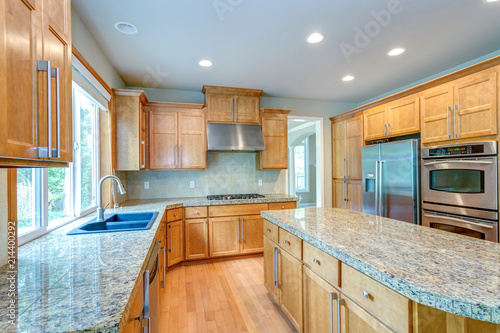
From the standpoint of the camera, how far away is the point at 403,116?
318 centimetres

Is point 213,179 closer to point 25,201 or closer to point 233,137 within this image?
point 233,137

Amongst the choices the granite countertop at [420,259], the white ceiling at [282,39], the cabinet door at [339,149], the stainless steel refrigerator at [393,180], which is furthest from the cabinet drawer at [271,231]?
the cabinet door at [339,149]

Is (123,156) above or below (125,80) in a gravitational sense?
below

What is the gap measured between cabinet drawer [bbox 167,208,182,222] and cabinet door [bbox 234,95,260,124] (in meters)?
1.56

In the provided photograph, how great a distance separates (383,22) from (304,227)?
1899 mm

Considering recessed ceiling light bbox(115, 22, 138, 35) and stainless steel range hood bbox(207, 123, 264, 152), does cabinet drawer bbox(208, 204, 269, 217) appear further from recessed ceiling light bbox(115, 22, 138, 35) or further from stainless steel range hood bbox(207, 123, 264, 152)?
recessed ceiling light bbox(115, 22, 138, 35)

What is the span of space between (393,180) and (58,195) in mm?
3609

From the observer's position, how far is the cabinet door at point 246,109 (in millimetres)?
3732

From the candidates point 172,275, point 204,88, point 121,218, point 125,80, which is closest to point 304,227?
point 121,218

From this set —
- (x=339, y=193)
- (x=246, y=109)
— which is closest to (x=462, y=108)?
(x=339, y=193)

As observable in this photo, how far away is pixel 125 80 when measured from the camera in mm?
3438

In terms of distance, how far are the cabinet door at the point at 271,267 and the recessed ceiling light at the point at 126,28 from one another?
2.27 metres

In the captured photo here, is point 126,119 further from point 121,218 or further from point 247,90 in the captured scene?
point 247,90

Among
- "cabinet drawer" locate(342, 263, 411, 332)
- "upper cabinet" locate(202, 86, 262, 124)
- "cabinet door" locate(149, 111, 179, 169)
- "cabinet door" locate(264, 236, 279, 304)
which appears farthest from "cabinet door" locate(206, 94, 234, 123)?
"cabinet drawer" locate(342, 263, 411, 332)
